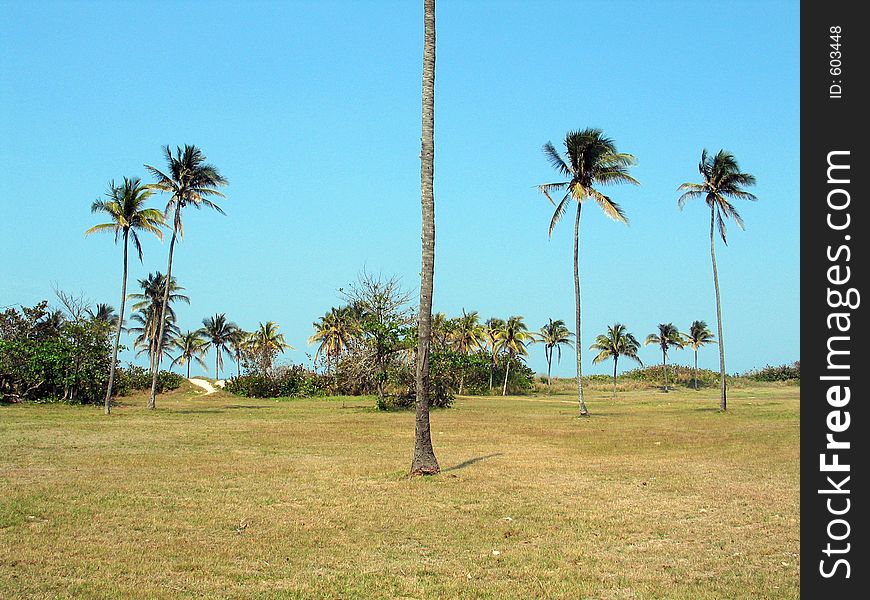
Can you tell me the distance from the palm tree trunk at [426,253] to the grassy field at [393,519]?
65 cm

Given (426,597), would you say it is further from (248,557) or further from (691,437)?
(691,437)

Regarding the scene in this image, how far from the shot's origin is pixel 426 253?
1673 cm

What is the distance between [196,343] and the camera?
96125 millimetres

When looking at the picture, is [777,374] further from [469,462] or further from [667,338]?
[469,462]

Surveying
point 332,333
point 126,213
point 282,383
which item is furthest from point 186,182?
point 332,333

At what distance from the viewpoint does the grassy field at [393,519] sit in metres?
8.38

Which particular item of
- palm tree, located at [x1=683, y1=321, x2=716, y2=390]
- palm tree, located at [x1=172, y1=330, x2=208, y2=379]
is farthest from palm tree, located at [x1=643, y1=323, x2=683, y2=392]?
palm tree, located at [x1=172, y1=330, x2=208, y2=379]

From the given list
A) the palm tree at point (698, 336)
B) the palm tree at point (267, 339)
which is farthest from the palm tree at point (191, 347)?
the palm tree at point (698, 336)

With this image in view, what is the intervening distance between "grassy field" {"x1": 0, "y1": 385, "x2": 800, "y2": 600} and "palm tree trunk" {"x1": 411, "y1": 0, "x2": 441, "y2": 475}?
2.14 ft

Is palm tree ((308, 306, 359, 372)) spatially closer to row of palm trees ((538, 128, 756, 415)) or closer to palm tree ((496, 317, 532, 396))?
palm tree ((496, 317, 532, 396))

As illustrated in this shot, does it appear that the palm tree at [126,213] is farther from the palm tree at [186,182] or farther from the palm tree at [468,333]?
the palm tree at [468,333]

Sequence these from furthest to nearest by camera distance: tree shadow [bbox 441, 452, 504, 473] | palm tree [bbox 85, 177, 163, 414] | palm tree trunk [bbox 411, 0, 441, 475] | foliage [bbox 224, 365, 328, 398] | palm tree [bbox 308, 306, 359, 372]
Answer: palm tree [bbox 308, 306, 359, 372]
foliage [bbox 224, 365, 328, 398]
palm tree [bbox 85, 177, 163, 414]
tree shadow [bbox 441, 452, 504, 473]
palm tree trunk [bbox 411, 0, 441, 475]

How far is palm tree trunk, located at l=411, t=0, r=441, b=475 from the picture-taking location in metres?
16.5
